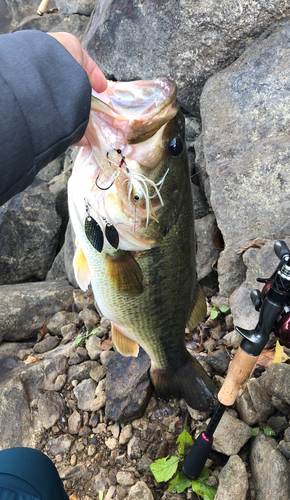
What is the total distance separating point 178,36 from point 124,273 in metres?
2.48

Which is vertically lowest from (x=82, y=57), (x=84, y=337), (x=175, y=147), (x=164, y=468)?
(x=84, y=337)

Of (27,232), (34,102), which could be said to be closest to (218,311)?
(34,102)

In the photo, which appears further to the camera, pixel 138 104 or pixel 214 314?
pixel 214 314

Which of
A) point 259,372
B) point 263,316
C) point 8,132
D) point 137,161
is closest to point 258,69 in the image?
point 137,161

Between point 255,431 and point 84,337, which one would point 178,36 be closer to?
point 84,337

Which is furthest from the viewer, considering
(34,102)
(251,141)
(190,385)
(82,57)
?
(251,141)

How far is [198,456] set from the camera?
1.95 metres

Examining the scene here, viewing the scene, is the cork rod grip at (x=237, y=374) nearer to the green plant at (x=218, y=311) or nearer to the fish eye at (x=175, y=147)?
the fish eye at (x=175, y=147)

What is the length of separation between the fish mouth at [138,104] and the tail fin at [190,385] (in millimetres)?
1282

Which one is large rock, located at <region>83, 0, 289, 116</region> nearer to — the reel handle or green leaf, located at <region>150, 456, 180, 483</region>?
the reel handle

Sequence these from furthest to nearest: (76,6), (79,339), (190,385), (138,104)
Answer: (76,6) → (79,339) → (190,385) → (138,104)

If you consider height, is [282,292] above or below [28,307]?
above

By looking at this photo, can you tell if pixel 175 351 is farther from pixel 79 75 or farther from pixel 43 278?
pixel 43 278

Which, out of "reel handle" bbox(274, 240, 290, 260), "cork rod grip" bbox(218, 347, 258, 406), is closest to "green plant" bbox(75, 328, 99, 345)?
"cork rod grip" bbox(218, 347, 258, 406)
